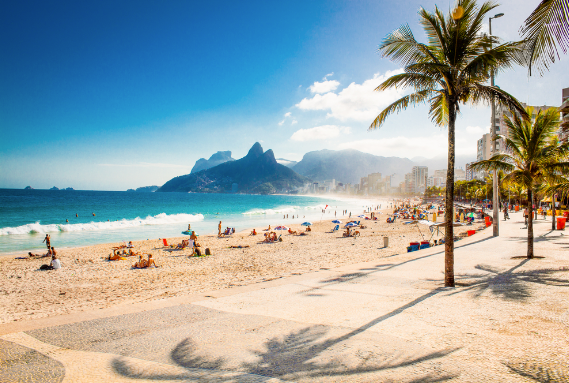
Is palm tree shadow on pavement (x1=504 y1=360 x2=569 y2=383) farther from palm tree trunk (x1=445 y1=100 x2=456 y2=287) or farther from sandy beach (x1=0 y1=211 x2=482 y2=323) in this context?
sandy beach (x1=0 y1=211 x2=482 y2=323)

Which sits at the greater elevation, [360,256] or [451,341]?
[451,341]

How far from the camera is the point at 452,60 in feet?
19.6

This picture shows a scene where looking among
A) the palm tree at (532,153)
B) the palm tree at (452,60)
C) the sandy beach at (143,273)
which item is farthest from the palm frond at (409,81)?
the sandy beach at (143,273)

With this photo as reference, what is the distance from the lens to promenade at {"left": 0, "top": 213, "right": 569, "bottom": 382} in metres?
2.96

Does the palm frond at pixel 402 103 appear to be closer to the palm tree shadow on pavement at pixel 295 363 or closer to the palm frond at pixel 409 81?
the palm frond at pixel 409 81

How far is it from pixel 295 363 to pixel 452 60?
652 centimetres

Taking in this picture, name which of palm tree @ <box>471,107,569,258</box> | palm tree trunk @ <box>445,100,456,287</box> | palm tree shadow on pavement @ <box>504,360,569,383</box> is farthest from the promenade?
palm tree @ <box>471,107,569,258</box>

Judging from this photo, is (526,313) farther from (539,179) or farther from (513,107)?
(539,179)

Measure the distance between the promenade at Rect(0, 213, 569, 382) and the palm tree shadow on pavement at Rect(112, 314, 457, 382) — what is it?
0.01 metres

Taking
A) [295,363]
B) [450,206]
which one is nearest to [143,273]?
[295,363]

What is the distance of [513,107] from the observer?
19.9 ft

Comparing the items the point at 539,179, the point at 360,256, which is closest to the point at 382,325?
the point at 539,179

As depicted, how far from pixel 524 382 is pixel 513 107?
5734 millimetres

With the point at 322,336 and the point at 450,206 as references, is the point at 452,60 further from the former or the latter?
the point at 322,336
